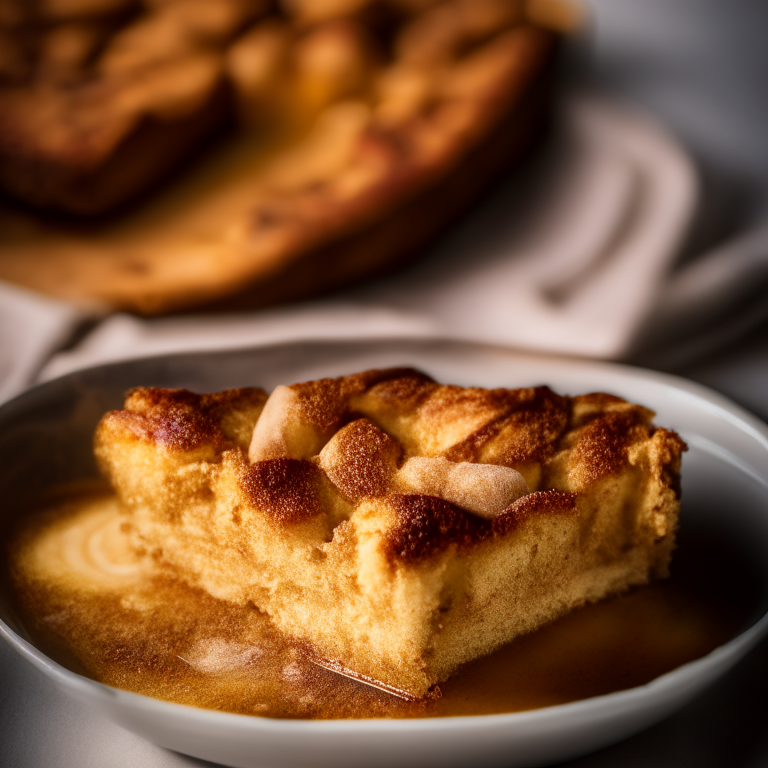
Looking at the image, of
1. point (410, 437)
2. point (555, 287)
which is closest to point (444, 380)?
point (410, 437)

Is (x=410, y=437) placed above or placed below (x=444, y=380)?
above

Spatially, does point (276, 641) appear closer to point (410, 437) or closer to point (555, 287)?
point (410, 437)

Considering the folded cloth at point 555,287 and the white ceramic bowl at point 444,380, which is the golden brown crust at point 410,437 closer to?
the white ceramic bowl at point 444,380

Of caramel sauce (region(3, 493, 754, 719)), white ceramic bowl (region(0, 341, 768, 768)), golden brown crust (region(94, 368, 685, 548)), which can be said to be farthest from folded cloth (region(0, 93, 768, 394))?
caramel sauce (region(3, 493, 754, 719))

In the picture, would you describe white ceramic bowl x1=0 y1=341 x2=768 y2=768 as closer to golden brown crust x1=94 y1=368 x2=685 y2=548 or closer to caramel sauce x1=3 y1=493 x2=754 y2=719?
caramel sauce x1=3 y1=493 x2=754 y2=719

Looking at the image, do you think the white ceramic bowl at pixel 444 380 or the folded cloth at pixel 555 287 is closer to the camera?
the white ceramic bowl at pixel 444 380

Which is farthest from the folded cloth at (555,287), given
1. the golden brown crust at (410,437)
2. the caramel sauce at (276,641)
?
the caramel sauce at (276,641)

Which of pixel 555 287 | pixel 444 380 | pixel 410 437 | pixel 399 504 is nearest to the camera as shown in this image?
pixel 399 504
